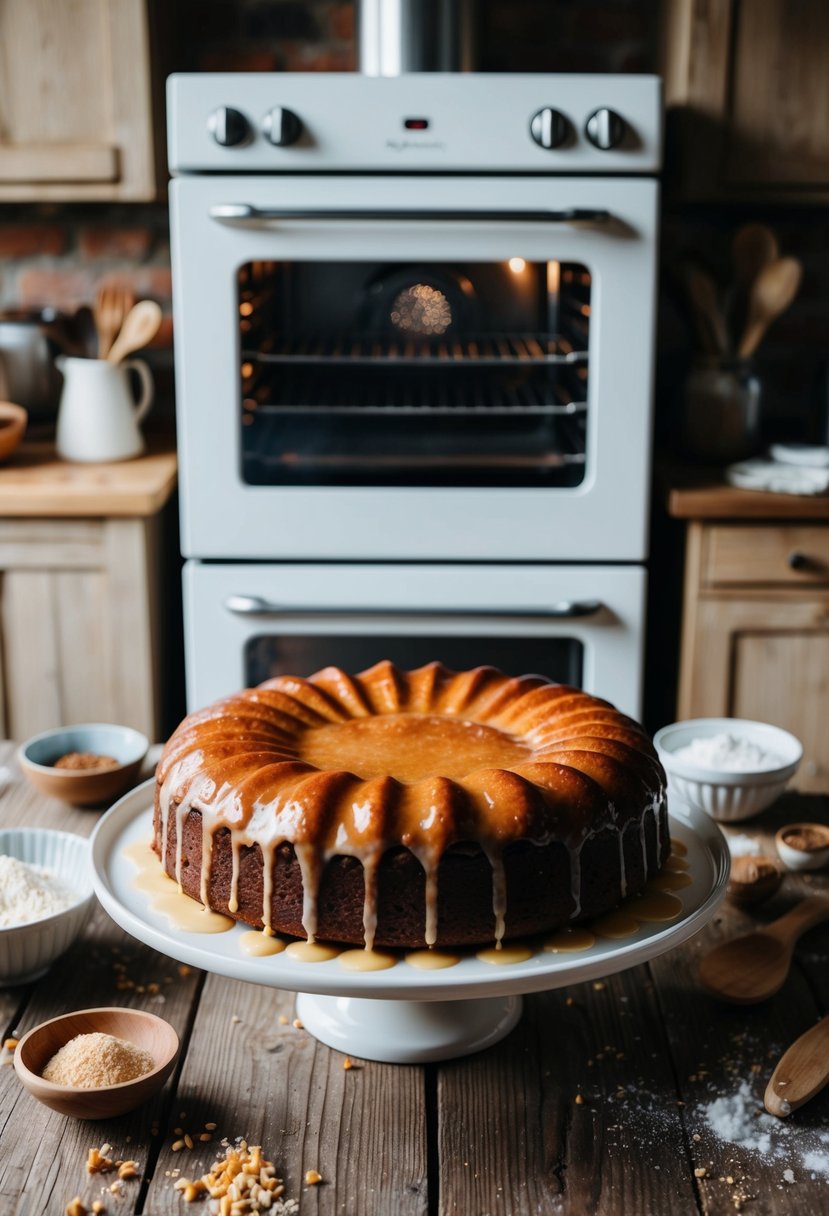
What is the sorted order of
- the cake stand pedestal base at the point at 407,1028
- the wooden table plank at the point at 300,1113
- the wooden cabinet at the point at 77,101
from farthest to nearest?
the wooden cabinet at the point at 77,101, the cake stand pedestal base at the point at 407,1028, the wooden table plank at the point at 300,1113

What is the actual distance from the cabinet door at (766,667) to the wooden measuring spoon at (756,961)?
125cm

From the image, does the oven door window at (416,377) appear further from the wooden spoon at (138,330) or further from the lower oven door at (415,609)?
the wooden spoon at (138,330)

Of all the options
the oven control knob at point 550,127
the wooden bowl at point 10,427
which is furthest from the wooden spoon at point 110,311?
the oven control knob at point 550,127

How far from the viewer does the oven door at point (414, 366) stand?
6.75 ft

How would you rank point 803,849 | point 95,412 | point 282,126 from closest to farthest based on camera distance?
point 803,849, point 282,126, point 95,412

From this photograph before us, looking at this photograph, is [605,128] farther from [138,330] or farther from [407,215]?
[138,330]

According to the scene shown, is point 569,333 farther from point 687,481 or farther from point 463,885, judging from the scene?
point 463,885

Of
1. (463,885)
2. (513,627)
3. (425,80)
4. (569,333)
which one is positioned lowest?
(513,627)

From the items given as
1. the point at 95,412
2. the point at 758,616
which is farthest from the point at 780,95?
the point at 95,412

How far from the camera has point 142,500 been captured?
2.19 metres

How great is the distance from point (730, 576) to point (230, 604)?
2.87 feet

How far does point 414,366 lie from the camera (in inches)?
87.9

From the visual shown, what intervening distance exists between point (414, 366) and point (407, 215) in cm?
28

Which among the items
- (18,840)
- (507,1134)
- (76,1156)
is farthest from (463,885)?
(18,840)
